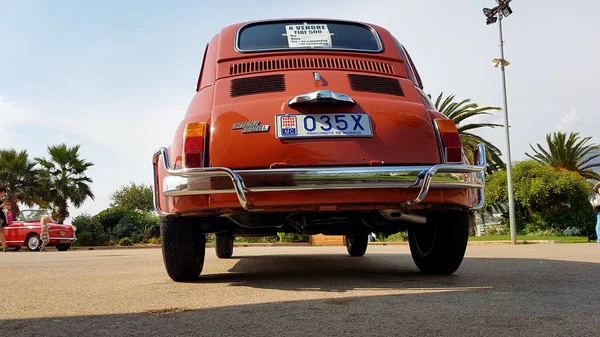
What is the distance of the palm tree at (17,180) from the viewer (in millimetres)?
28359

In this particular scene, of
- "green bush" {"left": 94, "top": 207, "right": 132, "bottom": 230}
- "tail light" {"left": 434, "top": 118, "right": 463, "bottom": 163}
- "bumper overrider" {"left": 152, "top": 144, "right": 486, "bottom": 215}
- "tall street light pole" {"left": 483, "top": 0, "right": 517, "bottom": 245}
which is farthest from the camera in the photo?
"green bush" {"left": 94, "top": 207, "right": 132, "bottom": 230}

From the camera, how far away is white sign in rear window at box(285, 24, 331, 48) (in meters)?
4.16

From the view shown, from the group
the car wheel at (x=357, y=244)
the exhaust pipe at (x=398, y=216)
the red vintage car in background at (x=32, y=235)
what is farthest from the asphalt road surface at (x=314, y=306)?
→ the red vintage car in background at (x=32, y=235)

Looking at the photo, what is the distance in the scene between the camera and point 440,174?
3.28 m

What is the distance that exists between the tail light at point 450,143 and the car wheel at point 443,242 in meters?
0.67

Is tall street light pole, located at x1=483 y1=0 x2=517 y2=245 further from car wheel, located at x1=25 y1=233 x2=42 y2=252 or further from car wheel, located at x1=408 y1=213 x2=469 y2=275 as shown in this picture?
car wheel, located at x1=25 y1=233 x2=42 y2=252

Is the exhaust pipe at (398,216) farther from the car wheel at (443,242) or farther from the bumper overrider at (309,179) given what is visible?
the car wheel at (443,242)

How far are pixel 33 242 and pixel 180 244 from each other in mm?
15658

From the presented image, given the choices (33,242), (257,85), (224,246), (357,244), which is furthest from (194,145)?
(33,242)

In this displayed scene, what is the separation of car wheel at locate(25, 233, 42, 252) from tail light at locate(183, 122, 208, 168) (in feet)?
52.6

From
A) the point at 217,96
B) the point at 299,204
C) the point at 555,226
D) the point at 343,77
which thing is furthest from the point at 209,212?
the point at 555,226

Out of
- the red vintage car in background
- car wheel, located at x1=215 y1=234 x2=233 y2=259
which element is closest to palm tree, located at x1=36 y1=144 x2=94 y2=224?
the red vintage car in background

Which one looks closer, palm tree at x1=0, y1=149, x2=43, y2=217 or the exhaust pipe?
the exhaust pipe

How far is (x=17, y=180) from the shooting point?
28641mm
